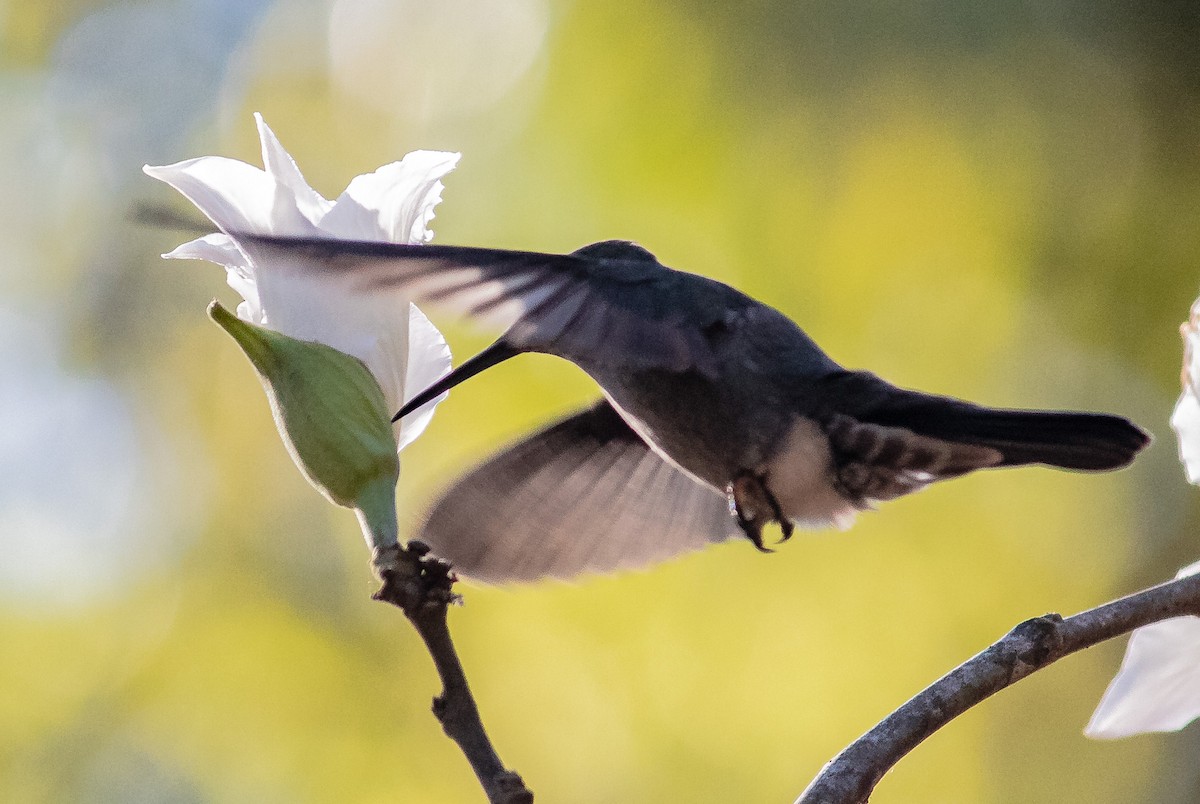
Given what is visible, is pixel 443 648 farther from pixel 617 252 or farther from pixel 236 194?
pixel 617 252

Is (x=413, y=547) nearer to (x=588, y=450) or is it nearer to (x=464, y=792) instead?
(x=588, y=450)

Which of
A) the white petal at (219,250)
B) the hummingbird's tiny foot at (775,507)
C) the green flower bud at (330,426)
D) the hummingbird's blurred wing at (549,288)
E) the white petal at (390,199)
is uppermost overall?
the white petal at (219,250)

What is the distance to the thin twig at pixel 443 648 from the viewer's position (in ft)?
4.26

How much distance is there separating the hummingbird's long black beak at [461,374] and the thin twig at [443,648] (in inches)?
11.0

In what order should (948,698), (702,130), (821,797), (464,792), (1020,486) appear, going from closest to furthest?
(821,797) < (948,698) < (464,792) < (1020,486) < (702,130)

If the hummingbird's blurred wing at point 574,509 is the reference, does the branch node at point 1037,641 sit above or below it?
below

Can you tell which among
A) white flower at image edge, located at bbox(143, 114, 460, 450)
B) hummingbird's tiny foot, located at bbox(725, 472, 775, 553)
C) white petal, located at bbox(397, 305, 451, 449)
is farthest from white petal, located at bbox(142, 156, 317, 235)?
hummingbird's tiny foot, located at bbox(725, 472, 775, 553)

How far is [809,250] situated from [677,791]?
1.87 m

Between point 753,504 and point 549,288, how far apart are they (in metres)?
0.59

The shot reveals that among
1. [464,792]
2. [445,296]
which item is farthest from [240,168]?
[464,792]

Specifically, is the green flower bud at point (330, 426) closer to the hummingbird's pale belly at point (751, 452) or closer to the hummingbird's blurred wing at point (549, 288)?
the hummingbird's blurred wing at point (549, 288)

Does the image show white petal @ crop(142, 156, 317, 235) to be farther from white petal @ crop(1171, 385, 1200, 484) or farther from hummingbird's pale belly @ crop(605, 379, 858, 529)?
white petal @ crop(1171, 385, 1200, 484)

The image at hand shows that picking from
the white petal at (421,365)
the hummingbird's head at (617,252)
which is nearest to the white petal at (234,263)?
the white petal at (421,365)

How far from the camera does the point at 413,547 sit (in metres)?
1.50
